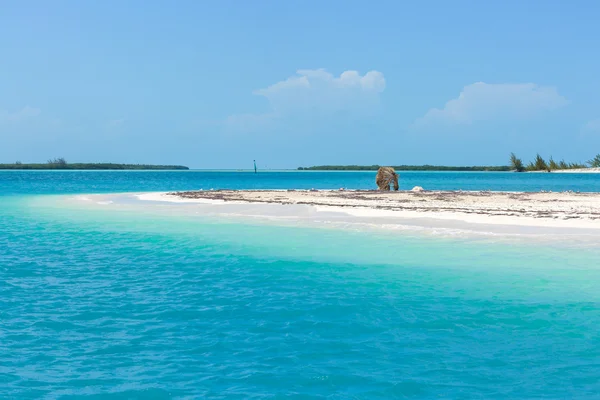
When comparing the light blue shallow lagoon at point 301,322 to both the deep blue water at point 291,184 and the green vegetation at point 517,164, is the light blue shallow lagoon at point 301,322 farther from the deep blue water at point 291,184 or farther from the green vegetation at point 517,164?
the green vegetation at point 517,164

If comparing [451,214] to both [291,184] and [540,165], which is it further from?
[540,165]

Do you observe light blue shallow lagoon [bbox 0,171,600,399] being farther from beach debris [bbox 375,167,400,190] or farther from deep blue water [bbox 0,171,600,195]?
deep blue water [bbox 0,171,600,195]

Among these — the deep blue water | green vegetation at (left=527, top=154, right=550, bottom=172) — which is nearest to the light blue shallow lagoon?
the deep blue water

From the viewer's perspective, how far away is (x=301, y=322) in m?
7.59

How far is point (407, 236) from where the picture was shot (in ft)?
54.0

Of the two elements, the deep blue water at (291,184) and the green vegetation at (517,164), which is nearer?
the deep blue water at (291,184)

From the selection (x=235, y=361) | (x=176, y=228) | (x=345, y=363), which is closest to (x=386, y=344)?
(x=345, y=363)

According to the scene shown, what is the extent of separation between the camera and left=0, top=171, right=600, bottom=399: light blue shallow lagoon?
219 inches

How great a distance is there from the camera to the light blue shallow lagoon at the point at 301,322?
5566 millimetres

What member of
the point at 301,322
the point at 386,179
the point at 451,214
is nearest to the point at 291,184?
the point at 386,179

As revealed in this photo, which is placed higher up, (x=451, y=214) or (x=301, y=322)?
(x=451, y=214)

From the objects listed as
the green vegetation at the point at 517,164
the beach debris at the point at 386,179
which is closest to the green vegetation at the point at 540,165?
the green vegetation at the point at 517,164

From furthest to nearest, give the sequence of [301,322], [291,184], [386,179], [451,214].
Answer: [291,184]
[386,179]
[451,214]
[301,322]

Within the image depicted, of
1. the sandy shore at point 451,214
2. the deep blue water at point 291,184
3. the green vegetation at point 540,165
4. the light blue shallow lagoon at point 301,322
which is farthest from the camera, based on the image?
the green vegetation at point 540,165
